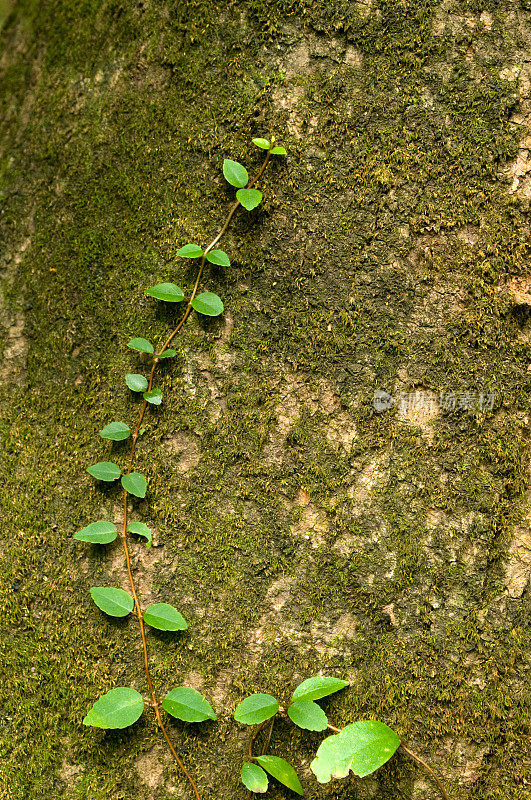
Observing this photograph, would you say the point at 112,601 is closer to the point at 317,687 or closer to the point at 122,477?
the point at 122,477

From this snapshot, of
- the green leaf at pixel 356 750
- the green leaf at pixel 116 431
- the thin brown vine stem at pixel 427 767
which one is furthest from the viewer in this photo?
the green leaf at pixel 116 431

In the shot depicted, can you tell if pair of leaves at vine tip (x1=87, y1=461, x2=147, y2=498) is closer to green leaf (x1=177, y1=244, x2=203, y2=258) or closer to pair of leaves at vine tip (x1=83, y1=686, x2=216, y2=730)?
pair of leaves at vine tip (x1=83, y1=686, x2=216, y2=730)

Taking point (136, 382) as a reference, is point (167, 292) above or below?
above

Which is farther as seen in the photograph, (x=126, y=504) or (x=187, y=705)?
(x=126, y=504)

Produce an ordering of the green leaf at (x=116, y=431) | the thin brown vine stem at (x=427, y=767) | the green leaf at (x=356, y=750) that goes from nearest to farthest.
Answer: the green leaf at (x=356, y=750), the thin brown vine stem at (x=427, y=767), the green leaf at (x=116, y=431)

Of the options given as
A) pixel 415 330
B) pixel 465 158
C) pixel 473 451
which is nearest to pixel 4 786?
pixel 473 451

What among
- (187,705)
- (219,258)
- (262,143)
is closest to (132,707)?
(187,705)

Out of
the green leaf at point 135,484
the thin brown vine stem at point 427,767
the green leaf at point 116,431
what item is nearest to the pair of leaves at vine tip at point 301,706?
the thin brown vine stem at point 427,767

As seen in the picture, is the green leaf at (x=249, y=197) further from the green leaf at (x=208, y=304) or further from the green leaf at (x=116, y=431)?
the green leaf at (x=116, y=431)
